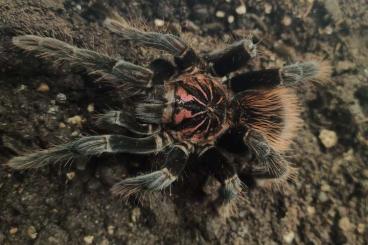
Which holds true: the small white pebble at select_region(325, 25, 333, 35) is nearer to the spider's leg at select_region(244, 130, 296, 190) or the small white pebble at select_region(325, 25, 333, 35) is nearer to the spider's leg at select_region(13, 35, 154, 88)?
the spider's leg at select_region(244, 130, 296, 190)

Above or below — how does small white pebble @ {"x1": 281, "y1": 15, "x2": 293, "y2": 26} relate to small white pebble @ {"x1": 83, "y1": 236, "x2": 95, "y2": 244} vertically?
above

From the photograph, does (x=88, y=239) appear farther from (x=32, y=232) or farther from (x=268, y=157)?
(x=268, y=157)

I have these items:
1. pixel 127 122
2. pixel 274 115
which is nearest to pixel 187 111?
pixel 127 122

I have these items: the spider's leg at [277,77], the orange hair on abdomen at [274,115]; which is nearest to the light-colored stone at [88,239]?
the orange hair on abdomen at [274,115]

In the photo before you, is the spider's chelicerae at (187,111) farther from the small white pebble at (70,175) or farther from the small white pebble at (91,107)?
the small white pebble at (91,107)

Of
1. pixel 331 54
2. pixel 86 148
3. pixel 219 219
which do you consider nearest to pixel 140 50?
pixel 86 148

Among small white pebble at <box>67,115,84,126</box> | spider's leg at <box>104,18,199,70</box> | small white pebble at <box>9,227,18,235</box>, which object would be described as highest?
spider's leg at <box>104,18,199,70</box>

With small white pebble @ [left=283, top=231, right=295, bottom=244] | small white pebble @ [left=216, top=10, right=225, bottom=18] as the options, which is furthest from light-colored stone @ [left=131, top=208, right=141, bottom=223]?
small white pebble @ [left=216, top=10, right=225, bottom=18]

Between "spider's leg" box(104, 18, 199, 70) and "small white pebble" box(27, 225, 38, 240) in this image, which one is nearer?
"small white pebble" box(27, 225, 38, 240)
